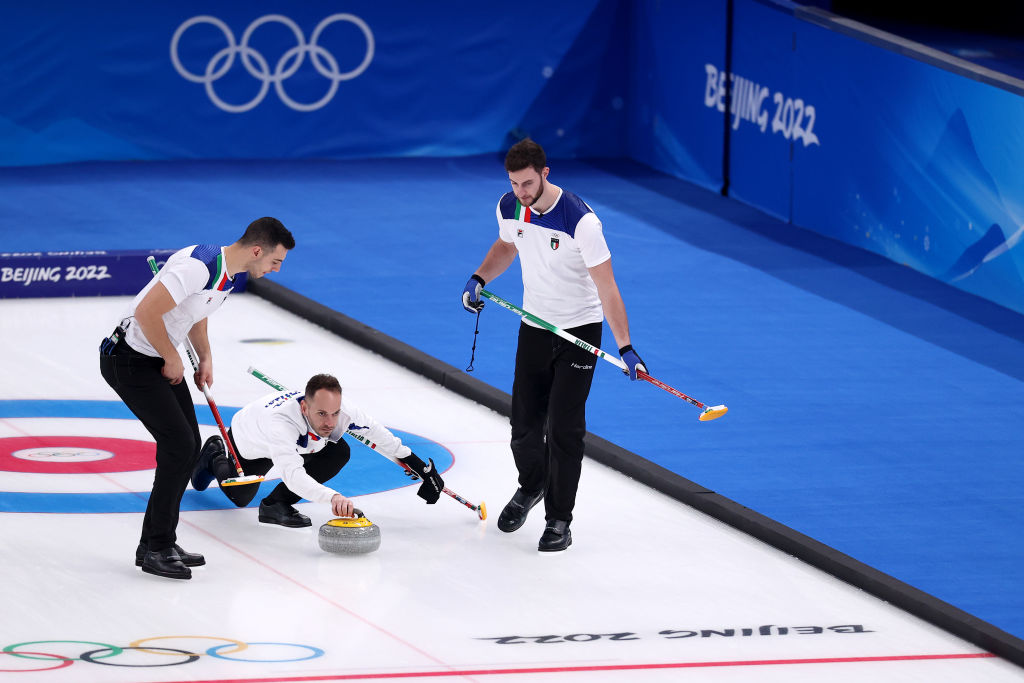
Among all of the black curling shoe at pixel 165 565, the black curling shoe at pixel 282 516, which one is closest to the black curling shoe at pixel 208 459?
the black curling shoe at pixel 282 516

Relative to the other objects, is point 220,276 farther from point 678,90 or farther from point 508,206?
point 678,90

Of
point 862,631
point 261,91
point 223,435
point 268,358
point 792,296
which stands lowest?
point 862,631

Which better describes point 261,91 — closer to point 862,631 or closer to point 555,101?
point 555,101

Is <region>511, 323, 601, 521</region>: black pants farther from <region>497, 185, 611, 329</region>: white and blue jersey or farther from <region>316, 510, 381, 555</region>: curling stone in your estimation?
<region>316, 510, 381, 555</region>: curling stone

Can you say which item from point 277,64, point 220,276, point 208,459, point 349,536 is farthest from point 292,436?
point 277,64

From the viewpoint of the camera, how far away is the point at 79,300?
12.4 metres

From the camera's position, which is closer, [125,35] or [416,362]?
[416,362]

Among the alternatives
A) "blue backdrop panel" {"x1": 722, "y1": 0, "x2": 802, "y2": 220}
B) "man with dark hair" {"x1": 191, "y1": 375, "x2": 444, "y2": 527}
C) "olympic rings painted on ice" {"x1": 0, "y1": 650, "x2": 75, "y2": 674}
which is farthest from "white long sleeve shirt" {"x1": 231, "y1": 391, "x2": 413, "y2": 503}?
"blue backdrop panel" {"x1": 722, "y1": 0, "x2": 802, "y2": 220}

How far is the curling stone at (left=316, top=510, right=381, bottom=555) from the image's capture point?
24.6ft

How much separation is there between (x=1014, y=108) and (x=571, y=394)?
21.8 ft

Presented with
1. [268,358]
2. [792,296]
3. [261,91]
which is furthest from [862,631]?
[261,91]

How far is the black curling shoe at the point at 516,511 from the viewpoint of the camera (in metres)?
7.98

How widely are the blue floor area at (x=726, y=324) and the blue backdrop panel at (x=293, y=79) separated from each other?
0.39 m

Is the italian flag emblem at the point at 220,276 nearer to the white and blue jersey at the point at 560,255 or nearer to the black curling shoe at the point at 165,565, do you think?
the black curling shoe at the point at 165,565
